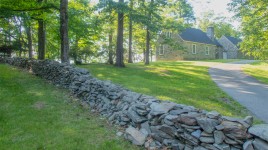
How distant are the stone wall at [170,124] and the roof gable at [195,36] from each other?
32573 mm

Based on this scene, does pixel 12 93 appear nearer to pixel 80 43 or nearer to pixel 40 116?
pixel 40 116

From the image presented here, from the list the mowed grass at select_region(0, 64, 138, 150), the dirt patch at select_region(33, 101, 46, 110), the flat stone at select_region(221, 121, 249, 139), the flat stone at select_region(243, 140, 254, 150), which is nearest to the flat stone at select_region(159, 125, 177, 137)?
the mowed grass at select_region(0, 64, 138, 150)

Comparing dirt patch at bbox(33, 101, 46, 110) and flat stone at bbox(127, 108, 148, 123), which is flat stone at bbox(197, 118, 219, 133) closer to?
flat stone at bbox(127, 108, 148, 123)

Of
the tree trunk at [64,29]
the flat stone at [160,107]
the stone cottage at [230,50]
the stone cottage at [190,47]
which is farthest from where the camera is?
the stone cottage at [230,50]

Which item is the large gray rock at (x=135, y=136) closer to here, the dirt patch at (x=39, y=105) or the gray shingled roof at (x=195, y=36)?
the dirt patch at (x=39, y=105)

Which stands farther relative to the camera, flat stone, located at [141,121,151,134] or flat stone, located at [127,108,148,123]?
flat stone, located at [127,108,148,123]

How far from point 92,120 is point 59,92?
3.63 metres

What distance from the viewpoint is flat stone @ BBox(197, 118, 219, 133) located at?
4.09m

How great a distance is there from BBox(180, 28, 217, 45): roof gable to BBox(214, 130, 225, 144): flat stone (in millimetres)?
35155

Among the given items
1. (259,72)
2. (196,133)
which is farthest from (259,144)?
(259,72)

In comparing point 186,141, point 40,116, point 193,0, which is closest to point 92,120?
point 40,116

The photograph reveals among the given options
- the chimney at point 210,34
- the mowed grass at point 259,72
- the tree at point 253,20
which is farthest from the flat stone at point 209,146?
the chimney at point 210,34

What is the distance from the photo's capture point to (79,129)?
571 cm

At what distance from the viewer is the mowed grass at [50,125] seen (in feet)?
16.0
